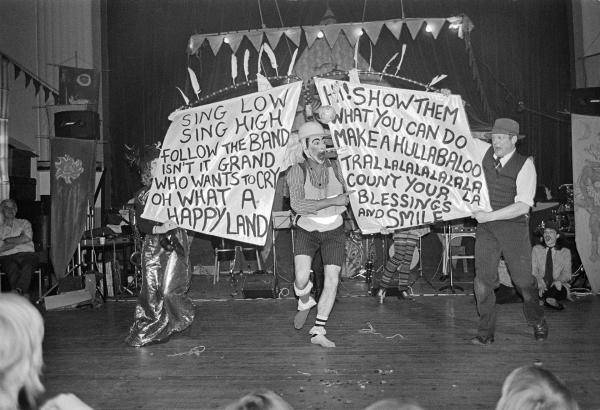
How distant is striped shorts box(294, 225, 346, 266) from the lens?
16.0ft

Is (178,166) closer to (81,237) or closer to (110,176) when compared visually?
(81,237)

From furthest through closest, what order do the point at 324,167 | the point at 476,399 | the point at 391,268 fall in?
the point at 391,268 < the point at 324,167 < the point at 476,399

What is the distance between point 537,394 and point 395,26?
10.4 metres

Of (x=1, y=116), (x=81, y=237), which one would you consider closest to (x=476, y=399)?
(x=81, y=237)

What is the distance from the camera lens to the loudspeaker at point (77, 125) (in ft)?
29.2

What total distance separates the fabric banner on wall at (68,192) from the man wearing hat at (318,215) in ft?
14.3

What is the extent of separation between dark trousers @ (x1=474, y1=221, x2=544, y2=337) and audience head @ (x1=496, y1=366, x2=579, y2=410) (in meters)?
3.45

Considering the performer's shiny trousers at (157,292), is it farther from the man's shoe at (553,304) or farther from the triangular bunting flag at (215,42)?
the triangular bunting flag at (215,42)

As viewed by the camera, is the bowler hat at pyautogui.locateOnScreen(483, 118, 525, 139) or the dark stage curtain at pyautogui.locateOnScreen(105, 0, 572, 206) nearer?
the bowler hat at pyautogui.locateOnScreen(483, 118, 525, 139)

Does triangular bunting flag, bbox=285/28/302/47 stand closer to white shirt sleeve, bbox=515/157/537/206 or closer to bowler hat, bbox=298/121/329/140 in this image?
bowler hat, bbox=298/121/329/140

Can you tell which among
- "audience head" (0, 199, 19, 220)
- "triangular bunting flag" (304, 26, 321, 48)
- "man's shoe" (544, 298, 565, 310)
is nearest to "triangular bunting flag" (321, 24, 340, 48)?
Answer: "triangular bunting flag" (304, 26, 321, 48)

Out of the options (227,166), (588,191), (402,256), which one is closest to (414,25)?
(588,191)

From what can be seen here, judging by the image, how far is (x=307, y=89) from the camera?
10.6 m

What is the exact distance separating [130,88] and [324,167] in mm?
8967
